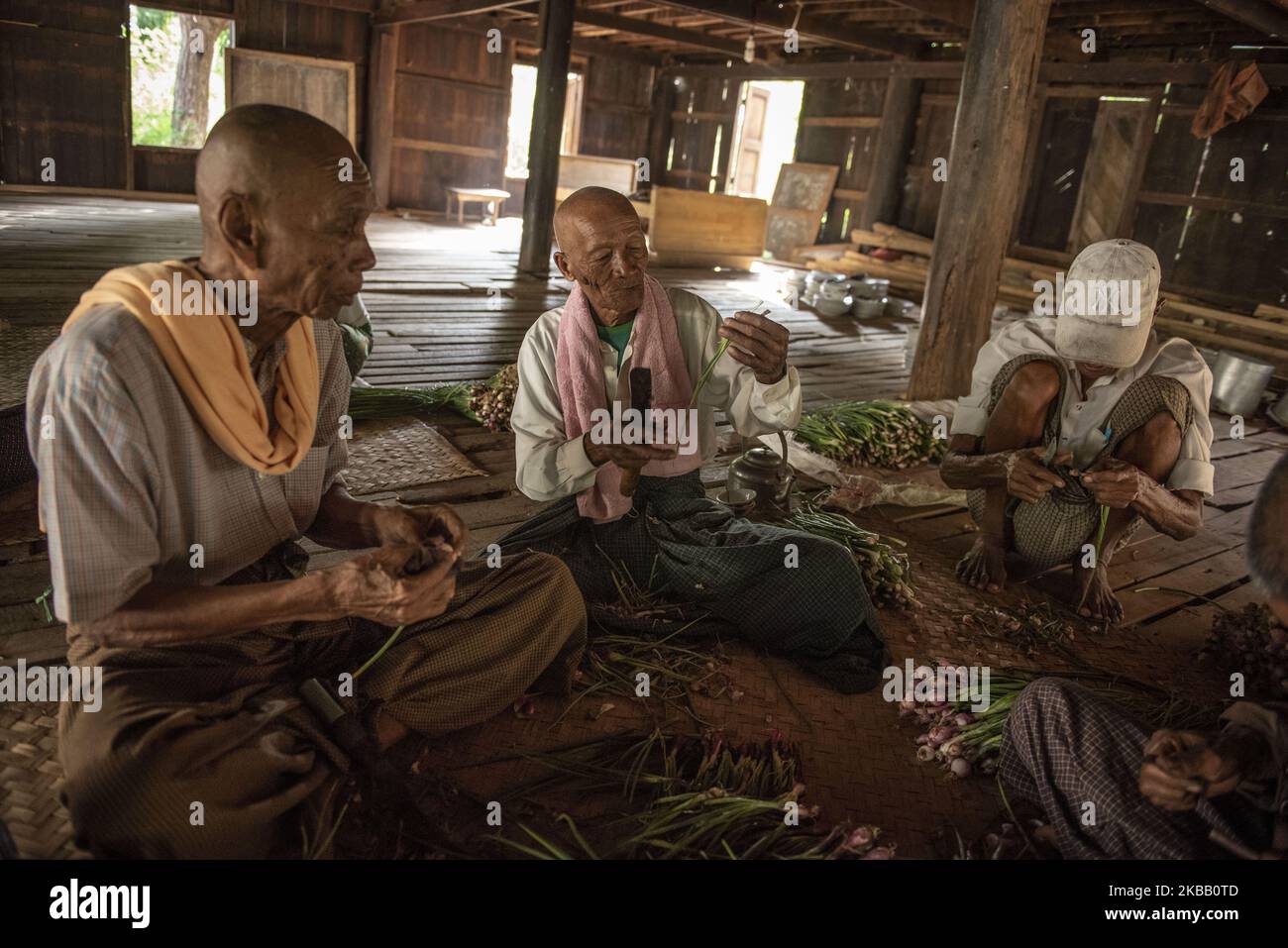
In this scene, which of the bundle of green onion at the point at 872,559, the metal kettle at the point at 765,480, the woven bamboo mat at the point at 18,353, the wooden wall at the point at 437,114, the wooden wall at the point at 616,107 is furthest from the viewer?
the wooden wall at the point at 616,107

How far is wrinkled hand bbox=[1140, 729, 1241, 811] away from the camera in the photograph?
5.30ft

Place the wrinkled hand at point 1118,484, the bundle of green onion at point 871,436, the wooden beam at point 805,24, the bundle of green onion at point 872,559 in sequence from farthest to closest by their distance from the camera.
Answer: the wooden beam at point 805,24
the bundle of green onion at point 871,436
the bundle of green onion at point 872,559
the wrinkled hand at point 1118,484

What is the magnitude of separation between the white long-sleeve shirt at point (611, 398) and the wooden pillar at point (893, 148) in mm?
8913

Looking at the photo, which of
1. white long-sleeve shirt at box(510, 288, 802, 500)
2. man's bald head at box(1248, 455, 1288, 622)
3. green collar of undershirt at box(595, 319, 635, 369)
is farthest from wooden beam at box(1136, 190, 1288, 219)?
man's bald head at box(1248, 455, 1288, 622)

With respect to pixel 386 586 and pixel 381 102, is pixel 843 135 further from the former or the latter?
pixel 386 586

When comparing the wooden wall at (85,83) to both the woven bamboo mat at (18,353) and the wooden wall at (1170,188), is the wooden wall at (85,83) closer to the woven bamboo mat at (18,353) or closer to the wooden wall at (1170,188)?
the woven bamboo mat at (18,353)

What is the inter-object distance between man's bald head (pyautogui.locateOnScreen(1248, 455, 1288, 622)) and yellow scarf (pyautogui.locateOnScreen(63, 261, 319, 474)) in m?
1.72

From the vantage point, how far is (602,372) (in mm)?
2592

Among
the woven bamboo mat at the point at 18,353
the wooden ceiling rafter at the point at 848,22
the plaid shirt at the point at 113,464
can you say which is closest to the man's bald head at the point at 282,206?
the plaid shirt at the point at 113,464

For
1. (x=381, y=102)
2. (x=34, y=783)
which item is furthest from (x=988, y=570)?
(x=381, y=102)

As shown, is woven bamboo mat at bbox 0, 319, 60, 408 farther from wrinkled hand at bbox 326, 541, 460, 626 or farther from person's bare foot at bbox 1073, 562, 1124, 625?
person's bare foot at bbox 1073, 562, 1124, 625

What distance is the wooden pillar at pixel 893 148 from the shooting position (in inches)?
415

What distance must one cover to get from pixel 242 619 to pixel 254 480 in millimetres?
335

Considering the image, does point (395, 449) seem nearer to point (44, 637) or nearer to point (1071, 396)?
point (44, 637)
